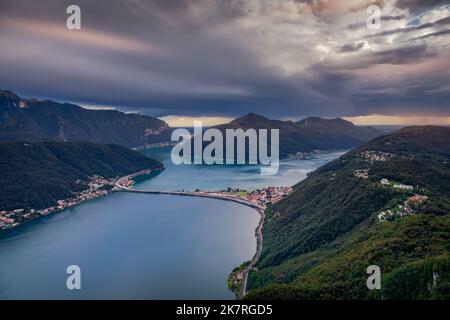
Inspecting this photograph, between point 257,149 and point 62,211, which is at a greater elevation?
point 257,149

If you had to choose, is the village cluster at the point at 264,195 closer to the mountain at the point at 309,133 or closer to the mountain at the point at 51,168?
the mountain at the point at 51,168

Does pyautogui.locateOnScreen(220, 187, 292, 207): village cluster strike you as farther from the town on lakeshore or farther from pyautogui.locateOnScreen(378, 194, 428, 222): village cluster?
pyautogui.locateOnScreen(378, 194, 428, 222): village cluster

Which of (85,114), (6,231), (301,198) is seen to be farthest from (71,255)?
(85,114)

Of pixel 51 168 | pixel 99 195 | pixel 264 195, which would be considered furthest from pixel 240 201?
pixel 51 168

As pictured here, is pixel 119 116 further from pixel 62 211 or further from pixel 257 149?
pixel 62 211

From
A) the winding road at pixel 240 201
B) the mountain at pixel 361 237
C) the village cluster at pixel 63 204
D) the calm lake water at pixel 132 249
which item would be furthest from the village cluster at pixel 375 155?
the village cluster at pixel 63 204

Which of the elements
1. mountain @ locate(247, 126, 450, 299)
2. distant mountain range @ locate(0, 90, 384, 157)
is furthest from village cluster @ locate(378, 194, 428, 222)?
distant mountain range @ locate(0, 90, 384, 157)

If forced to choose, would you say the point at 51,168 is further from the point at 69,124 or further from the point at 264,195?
the point at 69,124
